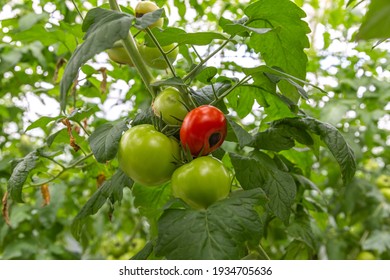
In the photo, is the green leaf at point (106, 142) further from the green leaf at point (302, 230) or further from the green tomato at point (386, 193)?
the green tomato at point (386, 193)

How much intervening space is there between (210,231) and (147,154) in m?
0.15

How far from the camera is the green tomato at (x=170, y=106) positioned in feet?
2.36

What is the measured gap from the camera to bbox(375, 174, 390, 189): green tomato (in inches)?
86.5

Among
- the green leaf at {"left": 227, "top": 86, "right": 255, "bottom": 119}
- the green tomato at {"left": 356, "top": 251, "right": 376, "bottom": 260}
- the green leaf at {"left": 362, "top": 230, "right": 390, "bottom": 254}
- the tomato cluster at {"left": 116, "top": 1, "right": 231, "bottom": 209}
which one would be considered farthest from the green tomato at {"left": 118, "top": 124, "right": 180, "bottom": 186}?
the green tomato at {"left": 356, "top": 251, "right": 376, "bottom": 260}

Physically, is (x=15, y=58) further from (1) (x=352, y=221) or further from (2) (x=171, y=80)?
(1) (x=352, y=221)

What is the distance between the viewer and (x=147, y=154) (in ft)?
2.22

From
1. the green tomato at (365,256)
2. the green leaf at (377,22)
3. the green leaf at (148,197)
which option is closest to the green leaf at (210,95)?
the green leaf at (148,197)

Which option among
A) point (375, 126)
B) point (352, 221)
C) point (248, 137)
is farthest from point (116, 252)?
point (248, 137)

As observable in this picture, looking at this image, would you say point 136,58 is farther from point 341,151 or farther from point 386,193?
point 386,193

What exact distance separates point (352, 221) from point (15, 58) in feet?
4.64

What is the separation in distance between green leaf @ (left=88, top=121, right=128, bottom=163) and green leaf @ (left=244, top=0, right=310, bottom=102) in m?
0.28

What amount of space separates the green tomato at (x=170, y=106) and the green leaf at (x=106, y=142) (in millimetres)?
66

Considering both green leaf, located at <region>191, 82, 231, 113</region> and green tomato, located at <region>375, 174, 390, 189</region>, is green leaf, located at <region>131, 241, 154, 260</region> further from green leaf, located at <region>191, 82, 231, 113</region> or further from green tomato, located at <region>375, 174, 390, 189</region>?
green tomato, located at <region>375, 174, 390, 189</region>

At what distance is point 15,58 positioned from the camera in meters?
1.46
